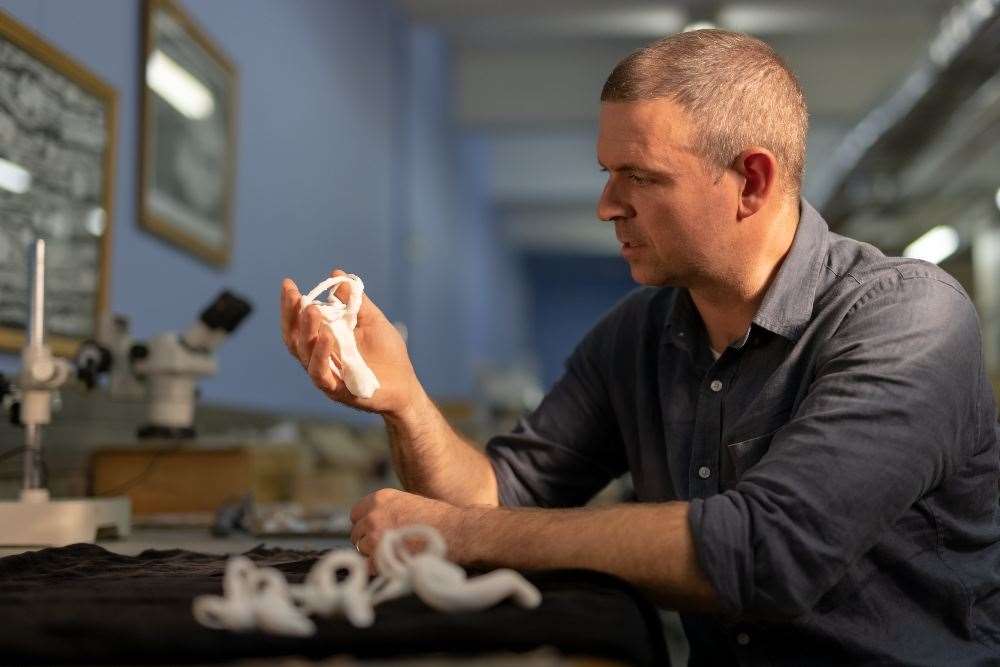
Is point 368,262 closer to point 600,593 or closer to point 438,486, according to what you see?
point 438,486

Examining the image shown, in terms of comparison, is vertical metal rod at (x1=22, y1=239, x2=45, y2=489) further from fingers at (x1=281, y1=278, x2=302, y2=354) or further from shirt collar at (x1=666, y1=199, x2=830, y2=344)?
shirt collar at (x1=666, y1=199, x2=830, y2=344)

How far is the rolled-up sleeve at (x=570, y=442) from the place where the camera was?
1705 millimetres

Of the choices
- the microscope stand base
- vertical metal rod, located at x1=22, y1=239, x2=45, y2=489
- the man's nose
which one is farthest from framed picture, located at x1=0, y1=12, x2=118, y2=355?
the man's nose

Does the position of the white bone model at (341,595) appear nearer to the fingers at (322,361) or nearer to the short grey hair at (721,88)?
the fingers at (322,361)

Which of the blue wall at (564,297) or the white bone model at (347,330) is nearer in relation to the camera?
the white bone model at (347,330)

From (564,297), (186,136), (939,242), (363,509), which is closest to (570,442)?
(363,509)

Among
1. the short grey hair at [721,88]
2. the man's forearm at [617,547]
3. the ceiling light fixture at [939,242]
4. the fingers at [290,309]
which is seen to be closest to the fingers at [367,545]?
the man's forearm at [617,547]

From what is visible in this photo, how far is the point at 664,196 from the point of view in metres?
1.45

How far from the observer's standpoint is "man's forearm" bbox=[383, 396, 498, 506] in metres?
1.55

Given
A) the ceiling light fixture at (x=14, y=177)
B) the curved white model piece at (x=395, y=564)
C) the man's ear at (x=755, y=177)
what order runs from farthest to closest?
the ceiling light fixture at (x=14, y=177) < the man's ear at (x=755, y=177) < the curved white model piece at (x=395, y=564)

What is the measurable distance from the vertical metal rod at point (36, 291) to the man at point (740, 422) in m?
0.55

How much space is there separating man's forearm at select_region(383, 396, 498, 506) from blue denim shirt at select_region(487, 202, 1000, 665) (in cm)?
8

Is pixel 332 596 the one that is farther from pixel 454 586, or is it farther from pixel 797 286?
pixel 797 286

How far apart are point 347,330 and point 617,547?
1.49 feet
